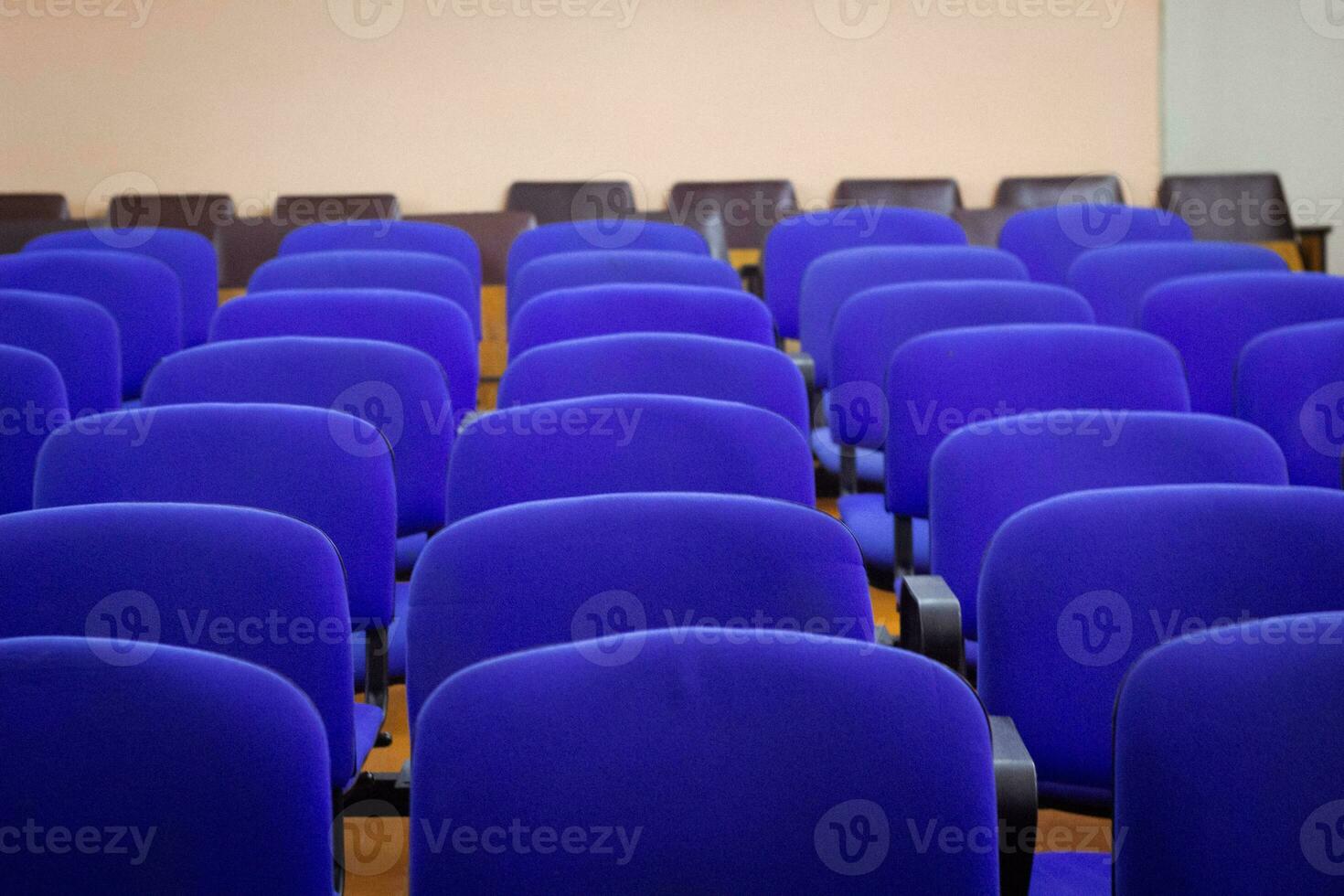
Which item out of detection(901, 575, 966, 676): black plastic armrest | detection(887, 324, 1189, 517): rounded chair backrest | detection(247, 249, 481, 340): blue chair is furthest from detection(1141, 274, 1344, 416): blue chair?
detection(247, 249, 481, 340): blue chair

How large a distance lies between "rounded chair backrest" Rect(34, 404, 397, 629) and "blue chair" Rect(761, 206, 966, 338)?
2535 mm

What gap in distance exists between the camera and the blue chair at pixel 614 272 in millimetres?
3676

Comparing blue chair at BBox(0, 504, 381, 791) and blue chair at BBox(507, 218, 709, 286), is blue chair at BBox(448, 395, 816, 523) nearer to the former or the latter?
blue chair at BBox(0, 504, 381, 791)

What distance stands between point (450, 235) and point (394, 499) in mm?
2656

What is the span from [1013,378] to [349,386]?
1.24m

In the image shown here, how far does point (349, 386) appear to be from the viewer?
98.7 inches

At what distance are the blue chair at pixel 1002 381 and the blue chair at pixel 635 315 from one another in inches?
23.3

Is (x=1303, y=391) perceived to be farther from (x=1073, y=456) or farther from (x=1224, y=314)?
(x=1073, y=456)

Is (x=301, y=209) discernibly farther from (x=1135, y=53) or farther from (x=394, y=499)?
(x=394, y=499)

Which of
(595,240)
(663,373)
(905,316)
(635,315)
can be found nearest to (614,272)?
(635,315)

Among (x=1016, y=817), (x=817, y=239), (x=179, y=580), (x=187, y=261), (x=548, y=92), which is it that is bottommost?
(x=1016, y=817)

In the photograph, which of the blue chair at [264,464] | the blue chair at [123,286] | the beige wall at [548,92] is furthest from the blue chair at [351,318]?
the beige wall at [548,92]

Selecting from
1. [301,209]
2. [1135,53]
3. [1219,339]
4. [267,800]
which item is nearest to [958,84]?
[1135,53]

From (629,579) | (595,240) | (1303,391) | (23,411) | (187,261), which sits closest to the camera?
(629,579)
